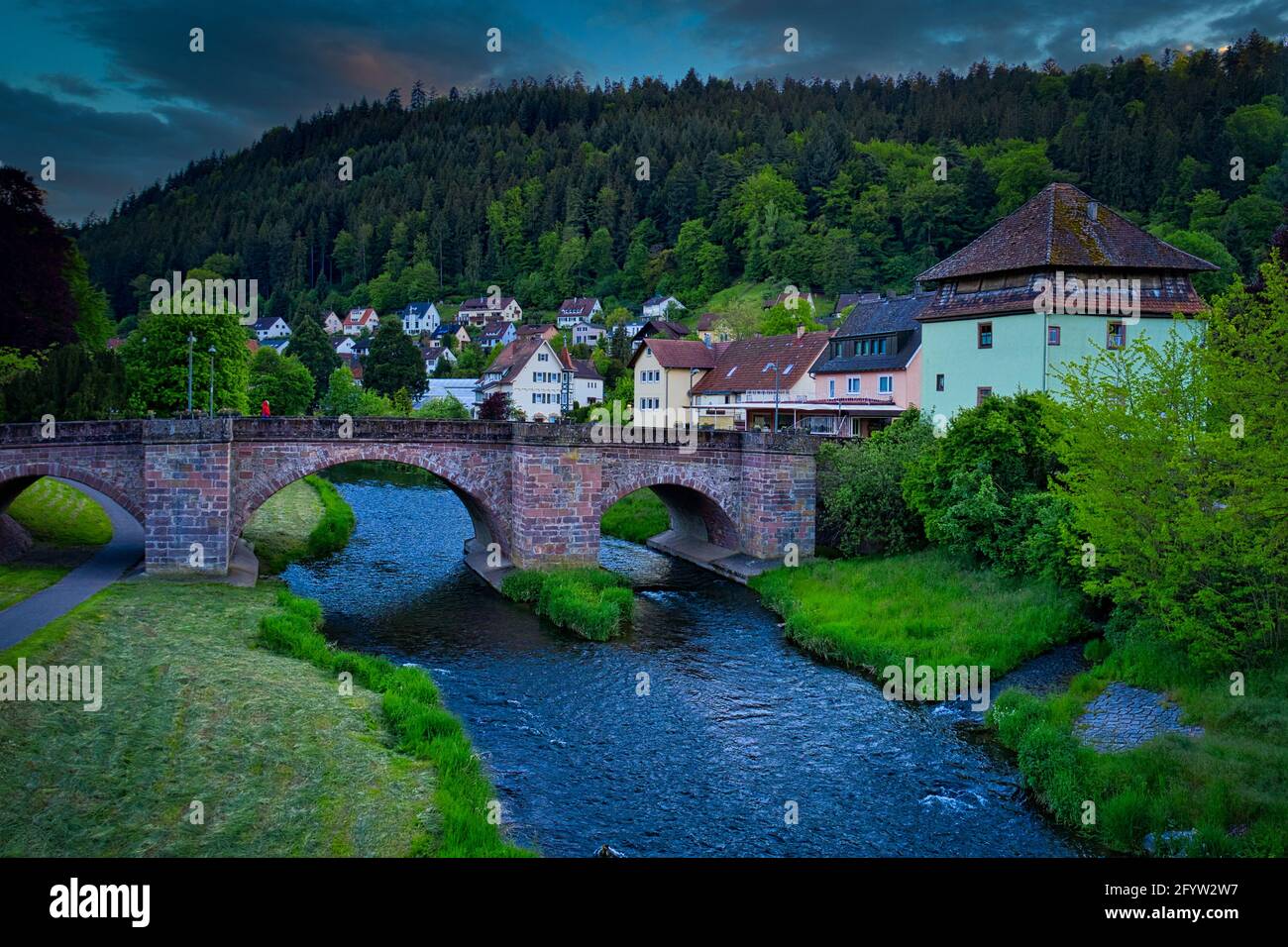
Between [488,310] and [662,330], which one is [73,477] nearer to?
[662,330]

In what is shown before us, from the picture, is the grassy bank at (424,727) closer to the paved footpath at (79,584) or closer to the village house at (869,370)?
the paved footpath at (79,584)

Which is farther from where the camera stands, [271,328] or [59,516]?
[271,328]

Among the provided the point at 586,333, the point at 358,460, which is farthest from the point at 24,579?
the point at 586,333

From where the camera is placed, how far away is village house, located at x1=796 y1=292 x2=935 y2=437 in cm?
5831

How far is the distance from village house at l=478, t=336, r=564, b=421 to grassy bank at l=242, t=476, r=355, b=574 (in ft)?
134

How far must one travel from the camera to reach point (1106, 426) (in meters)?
23.8

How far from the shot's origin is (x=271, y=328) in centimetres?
17462

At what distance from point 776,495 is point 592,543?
8181 millimetres

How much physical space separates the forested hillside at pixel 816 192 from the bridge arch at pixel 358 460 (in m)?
68.2

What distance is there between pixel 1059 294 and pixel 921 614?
16401mm

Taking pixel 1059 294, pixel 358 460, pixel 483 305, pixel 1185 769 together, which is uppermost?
pixel 483 305

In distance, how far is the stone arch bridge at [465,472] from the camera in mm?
35062

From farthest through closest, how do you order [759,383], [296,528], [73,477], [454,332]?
[454,332], [759,383], [296,528], [73,477]

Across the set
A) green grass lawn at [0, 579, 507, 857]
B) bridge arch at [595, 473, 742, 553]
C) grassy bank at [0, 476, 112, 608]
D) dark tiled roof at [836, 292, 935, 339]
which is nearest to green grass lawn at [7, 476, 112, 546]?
grassy bank at [0, 476, 112, 608]
